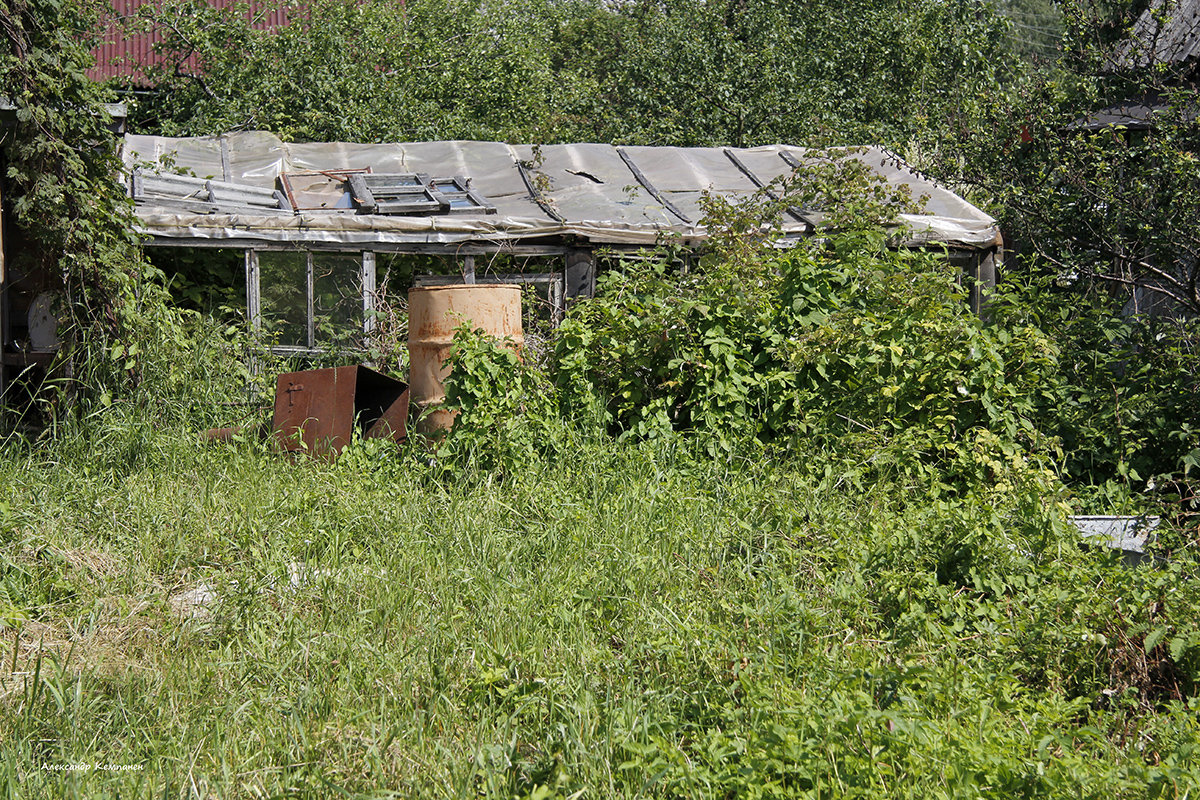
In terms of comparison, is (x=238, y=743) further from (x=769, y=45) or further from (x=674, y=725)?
(x=769, y=45)

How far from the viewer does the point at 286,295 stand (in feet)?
29.1

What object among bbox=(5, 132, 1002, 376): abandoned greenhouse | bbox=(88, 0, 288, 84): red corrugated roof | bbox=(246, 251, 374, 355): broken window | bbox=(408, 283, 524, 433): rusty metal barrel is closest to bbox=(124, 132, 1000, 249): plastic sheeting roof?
bbox=(5, 132, 1002, 376): abandoned greenhouse

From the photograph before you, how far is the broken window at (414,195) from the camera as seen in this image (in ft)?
29.6

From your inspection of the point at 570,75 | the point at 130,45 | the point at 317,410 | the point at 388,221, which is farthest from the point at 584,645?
the point at 130,45

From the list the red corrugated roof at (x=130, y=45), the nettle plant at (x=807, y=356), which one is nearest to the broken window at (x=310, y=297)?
the nettle plant at (x=807, y=356)

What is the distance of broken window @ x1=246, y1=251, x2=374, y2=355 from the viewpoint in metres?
8.75

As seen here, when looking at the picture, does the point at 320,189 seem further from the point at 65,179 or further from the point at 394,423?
the point at 394,423

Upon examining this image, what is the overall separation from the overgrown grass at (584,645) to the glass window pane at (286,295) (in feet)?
12.2

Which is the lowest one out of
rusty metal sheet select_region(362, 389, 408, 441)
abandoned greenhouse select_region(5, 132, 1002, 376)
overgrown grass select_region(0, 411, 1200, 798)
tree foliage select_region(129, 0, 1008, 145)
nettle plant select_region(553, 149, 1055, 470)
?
overgrown grass select_region(0, 411, 1200, 798)

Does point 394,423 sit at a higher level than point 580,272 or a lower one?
lower

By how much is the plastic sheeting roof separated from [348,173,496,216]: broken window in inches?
7.8

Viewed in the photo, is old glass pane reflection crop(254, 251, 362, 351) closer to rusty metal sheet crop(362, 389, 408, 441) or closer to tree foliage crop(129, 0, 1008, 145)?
rusty metal sheet crop(362, 389, 408, 441)

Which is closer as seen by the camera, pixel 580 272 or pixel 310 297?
pixel 310 297

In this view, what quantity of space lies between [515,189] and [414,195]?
1025mm
